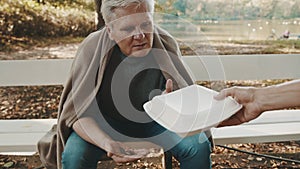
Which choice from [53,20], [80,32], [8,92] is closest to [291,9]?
Result: [80,32]

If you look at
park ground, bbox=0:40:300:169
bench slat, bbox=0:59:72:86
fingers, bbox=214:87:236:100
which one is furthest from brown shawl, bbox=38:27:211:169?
park ground, bbox=0:40:300:169

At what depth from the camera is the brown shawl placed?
4.73 feet

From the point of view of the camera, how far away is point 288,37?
8.39 feet

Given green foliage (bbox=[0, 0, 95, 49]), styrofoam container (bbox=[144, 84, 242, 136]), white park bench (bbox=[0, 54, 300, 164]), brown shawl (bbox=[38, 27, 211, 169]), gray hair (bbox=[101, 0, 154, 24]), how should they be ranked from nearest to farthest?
styrofoam container (bbox=[144, 84, 242, 136])
gray hair (bbox=[101, 0, 154, 24])
brown shawl (bbox=[38, 27, 211, 169])
white park bench (bbox=[0, 54, 300, 164])
green foliage (bbox=[0, 0, 95, 49])

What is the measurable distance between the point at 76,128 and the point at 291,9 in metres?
1.68

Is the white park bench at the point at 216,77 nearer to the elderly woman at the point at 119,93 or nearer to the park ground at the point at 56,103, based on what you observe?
the elderly woman at the point at 119,93

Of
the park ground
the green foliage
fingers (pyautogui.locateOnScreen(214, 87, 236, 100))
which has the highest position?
the green foliage

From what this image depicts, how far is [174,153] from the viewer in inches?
58.7

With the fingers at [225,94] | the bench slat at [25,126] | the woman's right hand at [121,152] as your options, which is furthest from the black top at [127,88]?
the bench slat at [25,126]

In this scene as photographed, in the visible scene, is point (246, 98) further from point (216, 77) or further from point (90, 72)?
point (90, 72)

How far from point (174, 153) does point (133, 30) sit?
1.53ft

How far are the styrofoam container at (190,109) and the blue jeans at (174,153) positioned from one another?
209 millimetres

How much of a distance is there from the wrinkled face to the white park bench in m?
0.19

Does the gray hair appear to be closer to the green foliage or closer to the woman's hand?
the woman's hand
